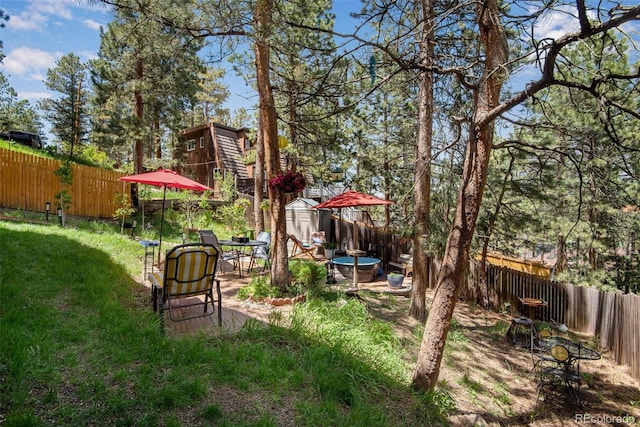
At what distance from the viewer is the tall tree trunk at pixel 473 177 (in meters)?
3.52

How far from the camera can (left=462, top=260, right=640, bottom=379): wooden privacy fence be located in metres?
6.34

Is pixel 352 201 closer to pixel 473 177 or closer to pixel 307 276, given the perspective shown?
pixel 307 276

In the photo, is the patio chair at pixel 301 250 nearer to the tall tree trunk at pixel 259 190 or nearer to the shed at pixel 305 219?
the tall tree trunk at pixel 259 190

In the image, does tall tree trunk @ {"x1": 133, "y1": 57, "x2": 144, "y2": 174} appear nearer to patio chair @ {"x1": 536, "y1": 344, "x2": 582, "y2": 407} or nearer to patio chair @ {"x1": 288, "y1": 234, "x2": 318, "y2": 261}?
patio chair @ {"x1": 288, "y1": 234, "x2": 318, "y2": 261}

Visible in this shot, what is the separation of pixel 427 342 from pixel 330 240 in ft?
37.9

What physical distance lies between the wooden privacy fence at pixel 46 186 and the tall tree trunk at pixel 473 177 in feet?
36.3

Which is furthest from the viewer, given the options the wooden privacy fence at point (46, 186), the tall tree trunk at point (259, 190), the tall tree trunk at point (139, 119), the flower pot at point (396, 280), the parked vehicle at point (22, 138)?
the parked vehicle at point (22, 138)

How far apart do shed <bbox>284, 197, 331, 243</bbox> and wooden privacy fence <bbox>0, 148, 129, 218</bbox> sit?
22.8 ft

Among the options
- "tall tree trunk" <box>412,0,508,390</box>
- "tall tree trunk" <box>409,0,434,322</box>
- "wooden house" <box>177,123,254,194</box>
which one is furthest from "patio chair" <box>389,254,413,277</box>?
"wooden house" <box>177,123,254,194</box>

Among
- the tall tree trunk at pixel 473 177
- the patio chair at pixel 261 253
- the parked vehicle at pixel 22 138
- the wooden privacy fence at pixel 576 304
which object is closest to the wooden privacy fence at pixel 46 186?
the patio chair at pixel 261 253

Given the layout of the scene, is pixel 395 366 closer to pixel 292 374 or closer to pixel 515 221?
pixel 292 374

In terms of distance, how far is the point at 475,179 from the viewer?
11.7 ft

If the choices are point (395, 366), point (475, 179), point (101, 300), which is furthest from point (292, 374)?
point (475, 179)

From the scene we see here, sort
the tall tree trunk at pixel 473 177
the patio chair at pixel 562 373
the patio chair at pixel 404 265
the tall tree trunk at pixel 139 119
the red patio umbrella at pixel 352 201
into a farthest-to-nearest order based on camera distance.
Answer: the tall tree trunk at pixel 139 119
the patio chair at pixel 404 265
the red patio umbrella at pixel 352 201
the patio chair at pixel 562 373
the tall tree trunk at pixel 473 177
